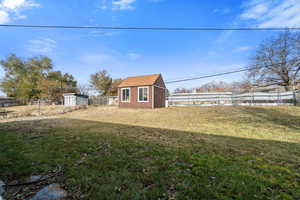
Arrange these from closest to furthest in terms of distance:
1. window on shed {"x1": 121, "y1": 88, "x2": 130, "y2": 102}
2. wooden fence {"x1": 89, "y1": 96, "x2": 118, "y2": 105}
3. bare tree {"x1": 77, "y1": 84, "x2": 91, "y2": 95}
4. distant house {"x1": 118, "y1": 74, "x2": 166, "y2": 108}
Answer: distant house {"x1": 118, "y1": 74, "x2": 166, "y2": 108} → window on shed {"x1": 121, "y1": 88, "x2": 130, "y2": 102} → wooden fence {"x1": 89, "y1": 96, "x2": 118, "y2": 105} → bare tree {"x1": 77, "y1": 84, "x2": 91, "y2": 95}

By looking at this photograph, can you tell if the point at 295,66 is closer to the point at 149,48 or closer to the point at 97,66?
the point at 149,48

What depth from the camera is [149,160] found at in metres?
2.42

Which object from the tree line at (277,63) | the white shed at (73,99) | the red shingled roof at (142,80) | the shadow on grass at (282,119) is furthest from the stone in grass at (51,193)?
the white shed at (73,99)

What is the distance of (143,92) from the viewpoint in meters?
12.0

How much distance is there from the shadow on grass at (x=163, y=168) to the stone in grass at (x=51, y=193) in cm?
10

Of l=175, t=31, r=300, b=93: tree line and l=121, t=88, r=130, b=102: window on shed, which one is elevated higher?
l=175, t=31, r=300, b=93: tree line

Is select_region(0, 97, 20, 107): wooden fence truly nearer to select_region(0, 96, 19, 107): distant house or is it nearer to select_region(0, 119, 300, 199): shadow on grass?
select_region(0, 96, 19, 107): distant house

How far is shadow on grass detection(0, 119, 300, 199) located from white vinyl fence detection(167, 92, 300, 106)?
10.3m

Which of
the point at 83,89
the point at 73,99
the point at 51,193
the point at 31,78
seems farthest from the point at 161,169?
the point at 31,78

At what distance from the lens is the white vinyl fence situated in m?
10.9

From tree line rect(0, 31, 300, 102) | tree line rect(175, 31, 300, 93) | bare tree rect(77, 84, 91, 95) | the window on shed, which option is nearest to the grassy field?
the window on shed

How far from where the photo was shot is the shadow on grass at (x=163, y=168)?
157cm

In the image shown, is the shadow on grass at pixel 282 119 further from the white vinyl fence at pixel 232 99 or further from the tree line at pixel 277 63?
the tree line at pixel 277 63

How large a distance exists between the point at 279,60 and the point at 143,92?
16.4 meters
